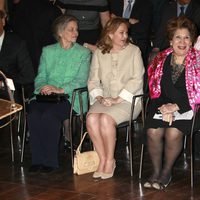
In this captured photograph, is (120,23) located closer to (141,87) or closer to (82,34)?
(141,87)

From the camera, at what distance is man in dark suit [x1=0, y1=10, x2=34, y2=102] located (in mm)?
6918

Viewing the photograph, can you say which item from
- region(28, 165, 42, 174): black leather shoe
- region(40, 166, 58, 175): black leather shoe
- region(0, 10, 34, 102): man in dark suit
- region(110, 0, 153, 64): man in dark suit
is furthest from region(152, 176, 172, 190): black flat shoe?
region(110, 0, 153, 64): man in dark suit

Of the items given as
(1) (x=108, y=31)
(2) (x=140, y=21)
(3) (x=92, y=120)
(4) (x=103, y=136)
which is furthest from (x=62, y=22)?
(2) (x=140, y=21)

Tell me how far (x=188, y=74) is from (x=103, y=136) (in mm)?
948

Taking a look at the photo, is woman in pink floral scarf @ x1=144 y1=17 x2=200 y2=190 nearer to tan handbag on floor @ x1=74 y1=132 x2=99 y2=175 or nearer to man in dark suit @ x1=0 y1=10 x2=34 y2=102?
tan handbag on floor @ x1=74 y1=132 x2=99 y2=175

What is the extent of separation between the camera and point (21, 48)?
699cm

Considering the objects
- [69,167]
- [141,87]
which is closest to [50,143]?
[69,167]

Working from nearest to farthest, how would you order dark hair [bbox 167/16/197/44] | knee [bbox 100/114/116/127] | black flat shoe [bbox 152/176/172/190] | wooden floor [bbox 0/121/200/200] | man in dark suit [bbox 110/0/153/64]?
wooden floor [bbox 0/121/200/200]
black flat shoe [bbox 152/176/172/190]
dark hair [bbox 167/16/197/44]
knee [bbox 100/114/116/127]
man in dark suit [bbox 110/0/153/64]

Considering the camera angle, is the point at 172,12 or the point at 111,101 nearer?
the point at 111,101

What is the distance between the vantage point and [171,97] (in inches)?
237

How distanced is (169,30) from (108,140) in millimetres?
1103

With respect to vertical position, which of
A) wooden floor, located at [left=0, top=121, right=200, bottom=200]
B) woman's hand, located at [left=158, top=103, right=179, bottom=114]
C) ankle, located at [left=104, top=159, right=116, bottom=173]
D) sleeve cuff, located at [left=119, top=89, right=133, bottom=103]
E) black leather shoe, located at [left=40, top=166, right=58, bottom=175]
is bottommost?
wooden floor, located at [left=0, top=121, right=200, bottom=200]

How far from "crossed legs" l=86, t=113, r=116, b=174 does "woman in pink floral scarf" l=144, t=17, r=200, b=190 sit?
379 mm

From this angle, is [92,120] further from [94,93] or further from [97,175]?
[97,175]
